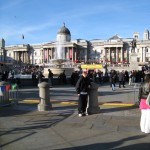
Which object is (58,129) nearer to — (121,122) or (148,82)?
(121,122)

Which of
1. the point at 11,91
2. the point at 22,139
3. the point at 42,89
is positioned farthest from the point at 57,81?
the point at 22,139

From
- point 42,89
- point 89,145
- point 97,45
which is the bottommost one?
point 89,145

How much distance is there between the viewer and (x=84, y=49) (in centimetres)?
13962

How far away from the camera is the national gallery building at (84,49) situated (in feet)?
426

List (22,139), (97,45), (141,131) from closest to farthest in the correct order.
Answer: (22,139) → (141,131) → (97,45)

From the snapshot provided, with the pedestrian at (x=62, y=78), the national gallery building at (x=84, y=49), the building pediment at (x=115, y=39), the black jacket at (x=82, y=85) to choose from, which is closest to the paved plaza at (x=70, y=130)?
the black jacket at (x=82, y=85)

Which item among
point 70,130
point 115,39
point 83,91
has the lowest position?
point 70,130

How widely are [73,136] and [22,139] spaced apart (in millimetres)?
1343

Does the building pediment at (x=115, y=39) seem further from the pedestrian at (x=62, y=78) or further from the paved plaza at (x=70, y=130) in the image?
the paved plaza at (x=70, y=130)

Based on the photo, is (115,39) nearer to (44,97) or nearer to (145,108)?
(44,97)

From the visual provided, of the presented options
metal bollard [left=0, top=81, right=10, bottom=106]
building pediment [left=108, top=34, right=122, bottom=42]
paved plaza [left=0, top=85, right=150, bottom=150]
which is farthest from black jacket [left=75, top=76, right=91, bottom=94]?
building pediment [left=108, top=34, right=122, bottom=42]

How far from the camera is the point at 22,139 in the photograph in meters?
8.09

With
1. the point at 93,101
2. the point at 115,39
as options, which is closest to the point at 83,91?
the point at 93,101

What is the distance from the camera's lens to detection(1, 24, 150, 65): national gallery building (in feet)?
426
